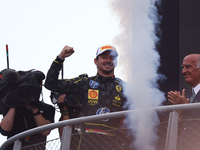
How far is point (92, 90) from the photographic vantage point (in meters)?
3.53

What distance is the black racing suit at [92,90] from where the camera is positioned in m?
3.42

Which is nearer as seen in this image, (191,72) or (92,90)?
(191,72)

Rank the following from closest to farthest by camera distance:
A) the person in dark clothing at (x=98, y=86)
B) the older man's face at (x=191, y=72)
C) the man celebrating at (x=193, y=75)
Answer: the man celebrating at (x=193, y=75) < the older man's face at (x=191, y=72) < the person in dark clothing at (x=98, y=86)

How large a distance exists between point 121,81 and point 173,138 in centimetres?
145

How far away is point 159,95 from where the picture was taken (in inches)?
132

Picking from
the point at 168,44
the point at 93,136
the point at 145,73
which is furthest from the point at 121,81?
the point at 168,44

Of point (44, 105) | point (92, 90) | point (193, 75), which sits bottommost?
point (44, 105)

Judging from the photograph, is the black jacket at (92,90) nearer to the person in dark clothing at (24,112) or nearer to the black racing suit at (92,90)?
the black racing suit at (92,90)

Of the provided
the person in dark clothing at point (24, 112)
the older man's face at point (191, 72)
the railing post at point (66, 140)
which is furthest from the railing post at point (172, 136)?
the person in dark clothing at point (24, 112)

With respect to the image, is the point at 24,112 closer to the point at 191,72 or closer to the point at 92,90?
the point at 92,90

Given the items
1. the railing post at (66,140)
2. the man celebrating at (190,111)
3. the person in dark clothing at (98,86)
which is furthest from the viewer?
the person in dark clothing at (98,86)

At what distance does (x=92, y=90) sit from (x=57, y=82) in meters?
0.41

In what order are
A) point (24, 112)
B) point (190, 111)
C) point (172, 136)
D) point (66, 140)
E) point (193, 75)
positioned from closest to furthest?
1. point (172, 136)
2. point (66, 140)
3. point (190, 111)
4. point (193, 75)
5. point (24, 112)

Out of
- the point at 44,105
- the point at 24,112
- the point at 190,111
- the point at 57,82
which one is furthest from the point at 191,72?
the point at 24,112
